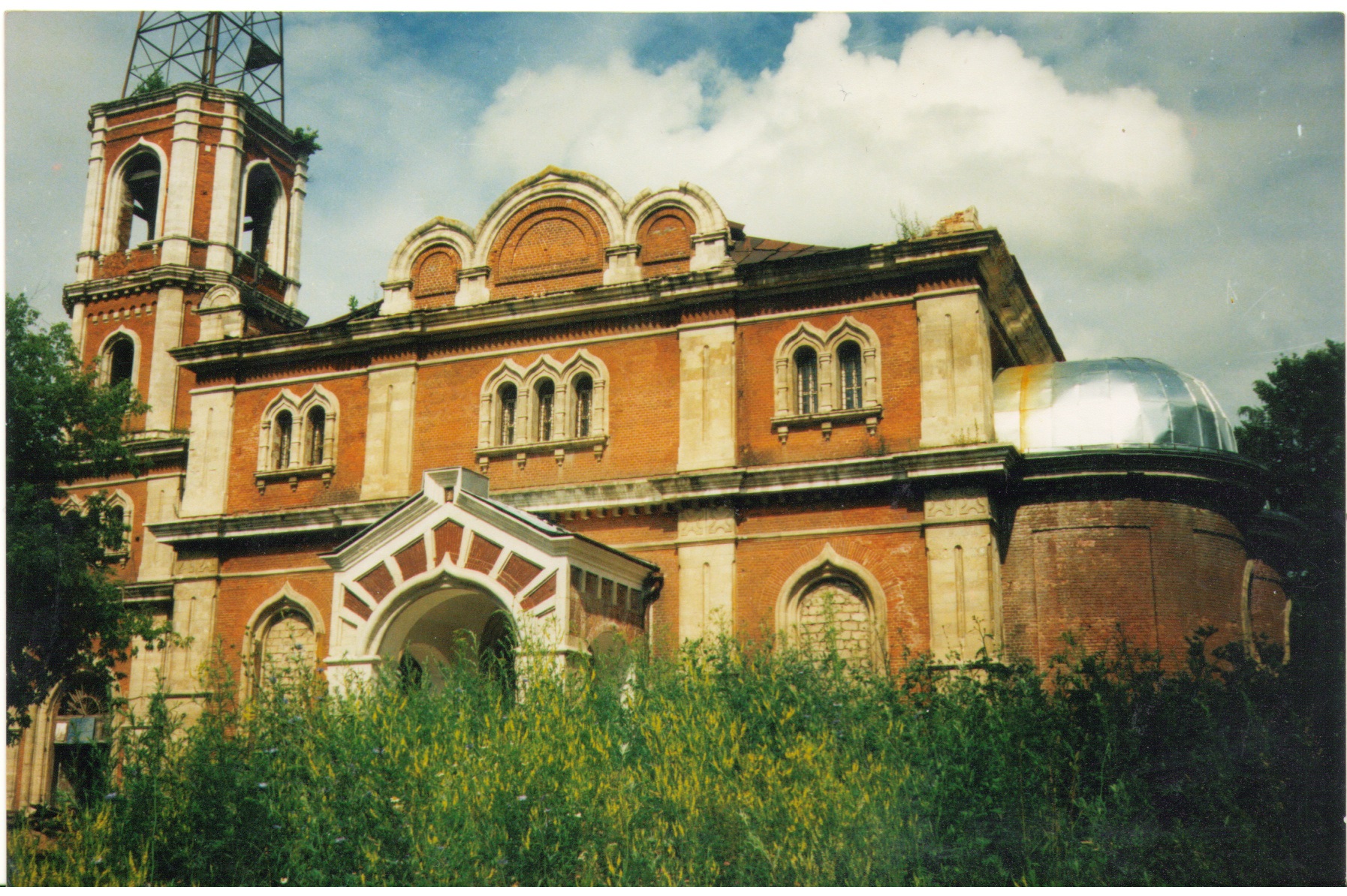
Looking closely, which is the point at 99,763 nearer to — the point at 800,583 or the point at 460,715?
the point at 460,715

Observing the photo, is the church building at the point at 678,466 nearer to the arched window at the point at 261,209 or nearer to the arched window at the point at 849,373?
the arched window at the point at 849,373

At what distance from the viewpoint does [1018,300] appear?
23203 mm

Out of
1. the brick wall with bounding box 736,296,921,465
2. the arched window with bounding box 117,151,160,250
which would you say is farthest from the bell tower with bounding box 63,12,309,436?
the brick wall with bounding box 736,296,921,465

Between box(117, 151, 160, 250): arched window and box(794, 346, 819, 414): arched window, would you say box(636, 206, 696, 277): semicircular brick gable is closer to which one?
box(794, 346, 819, 414): arched window

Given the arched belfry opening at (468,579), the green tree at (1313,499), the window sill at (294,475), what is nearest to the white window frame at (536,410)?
the arched belfry opening at (468,579)

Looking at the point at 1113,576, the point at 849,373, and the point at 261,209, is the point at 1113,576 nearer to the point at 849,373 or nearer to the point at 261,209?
the point at 849,373

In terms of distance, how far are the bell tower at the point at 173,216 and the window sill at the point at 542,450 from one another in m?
10.3

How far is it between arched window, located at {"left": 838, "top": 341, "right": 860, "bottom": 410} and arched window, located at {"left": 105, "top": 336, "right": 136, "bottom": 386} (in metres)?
19.6

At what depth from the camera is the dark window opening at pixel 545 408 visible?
2378 centimetres

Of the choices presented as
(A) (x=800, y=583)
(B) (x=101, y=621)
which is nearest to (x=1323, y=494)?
(A) (x=800, y=583)

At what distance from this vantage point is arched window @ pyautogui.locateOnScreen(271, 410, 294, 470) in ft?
84.3

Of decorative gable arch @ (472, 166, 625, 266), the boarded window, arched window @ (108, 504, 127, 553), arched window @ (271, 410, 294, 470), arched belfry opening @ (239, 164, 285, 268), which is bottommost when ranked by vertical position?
the boarded window

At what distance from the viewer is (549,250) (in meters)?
24.5

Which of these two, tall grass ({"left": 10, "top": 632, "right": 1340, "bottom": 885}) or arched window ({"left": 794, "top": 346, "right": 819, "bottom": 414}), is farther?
arched window ({"left": 794, "top": 346, "right": 819, "bottom": 414})
